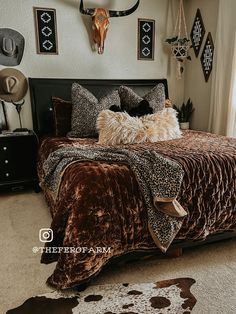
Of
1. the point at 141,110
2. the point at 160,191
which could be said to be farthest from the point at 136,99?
the point at 160,191

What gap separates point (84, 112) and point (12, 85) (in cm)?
99

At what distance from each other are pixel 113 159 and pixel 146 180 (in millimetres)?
276

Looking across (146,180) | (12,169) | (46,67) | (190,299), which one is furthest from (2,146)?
(190,299)

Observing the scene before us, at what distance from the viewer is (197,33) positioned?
3.63 metres

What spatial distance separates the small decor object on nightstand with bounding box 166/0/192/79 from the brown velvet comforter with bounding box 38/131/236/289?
7.33 ft

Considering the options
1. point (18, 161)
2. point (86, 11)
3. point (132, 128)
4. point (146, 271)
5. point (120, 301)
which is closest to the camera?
point (120, 301)

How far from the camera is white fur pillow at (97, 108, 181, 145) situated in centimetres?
248

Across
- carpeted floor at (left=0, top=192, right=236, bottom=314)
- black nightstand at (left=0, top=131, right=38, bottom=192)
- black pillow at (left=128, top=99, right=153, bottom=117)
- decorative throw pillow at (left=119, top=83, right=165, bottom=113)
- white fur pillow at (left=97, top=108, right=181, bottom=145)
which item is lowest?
carpeted floor at (left=0, top=192, right=236, bottom=314)

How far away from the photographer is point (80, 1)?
3213 millimetres

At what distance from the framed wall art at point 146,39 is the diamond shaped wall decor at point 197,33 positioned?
1.89 feet

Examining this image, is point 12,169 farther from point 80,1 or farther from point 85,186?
point 80,1

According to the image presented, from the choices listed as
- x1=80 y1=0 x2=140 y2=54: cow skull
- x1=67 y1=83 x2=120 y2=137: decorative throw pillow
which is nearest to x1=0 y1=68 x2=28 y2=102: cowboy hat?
x1=67 y1=83 x2=120 y2=137: decorative throw pillow

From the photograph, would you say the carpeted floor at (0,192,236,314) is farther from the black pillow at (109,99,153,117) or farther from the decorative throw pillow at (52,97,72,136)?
the black pillow at (109,99,153,117)

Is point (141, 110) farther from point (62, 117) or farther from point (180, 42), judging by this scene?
point (180, 42)
